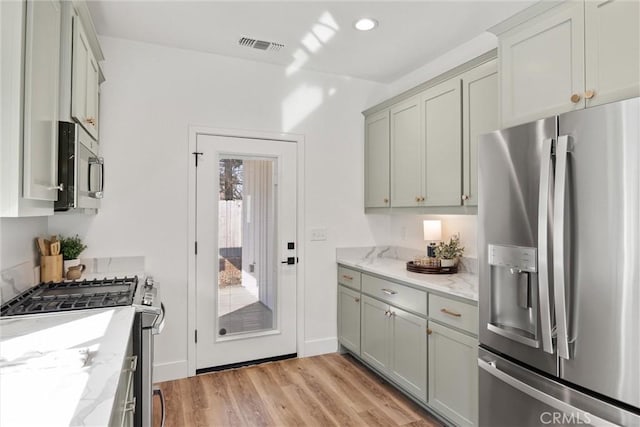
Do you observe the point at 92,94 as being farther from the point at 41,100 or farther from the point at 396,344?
the point at 396,344

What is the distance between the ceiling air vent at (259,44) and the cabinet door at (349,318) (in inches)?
86.1

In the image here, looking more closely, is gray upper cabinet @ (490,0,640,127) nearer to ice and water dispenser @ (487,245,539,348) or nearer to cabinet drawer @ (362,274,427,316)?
ice and water dispenser @ (487,245,539,348)

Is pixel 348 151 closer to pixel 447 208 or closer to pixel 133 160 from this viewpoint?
pixel 447 208

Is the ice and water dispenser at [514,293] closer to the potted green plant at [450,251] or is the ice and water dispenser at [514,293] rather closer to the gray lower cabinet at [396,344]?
the gray lower cabinet at [396,344]

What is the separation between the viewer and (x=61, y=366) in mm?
1139

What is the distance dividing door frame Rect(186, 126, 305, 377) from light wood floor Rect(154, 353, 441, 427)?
0.28m

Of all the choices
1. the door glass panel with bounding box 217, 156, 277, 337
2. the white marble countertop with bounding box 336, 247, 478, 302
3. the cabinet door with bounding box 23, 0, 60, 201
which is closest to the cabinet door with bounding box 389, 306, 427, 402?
the white marble countertop with bounding box 336, 247, 478, 302

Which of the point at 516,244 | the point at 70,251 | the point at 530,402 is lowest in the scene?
the point at 530,402

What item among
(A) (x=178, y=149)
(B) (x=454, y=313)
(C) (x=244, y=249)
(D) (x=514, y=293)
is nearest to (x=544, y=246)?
(D) (x=514, y=293)

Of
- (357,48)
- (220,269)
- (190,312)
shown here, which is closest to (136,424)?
(190,312)

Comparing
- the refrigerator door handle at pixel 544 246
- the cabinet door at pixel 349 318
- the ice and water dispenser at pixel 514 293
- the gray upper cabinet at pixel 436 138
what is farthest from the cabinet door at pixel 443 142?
the cabinet door at pixel 349 318

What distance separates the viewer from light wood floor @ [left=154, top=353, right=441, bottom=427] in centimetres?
248

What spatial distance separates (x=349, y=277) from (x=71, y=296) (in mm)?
2178

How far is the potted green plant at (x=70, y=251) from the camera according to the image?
257 cm
